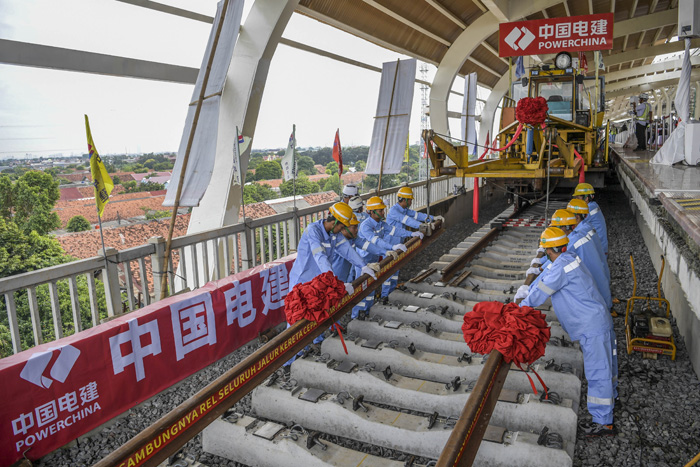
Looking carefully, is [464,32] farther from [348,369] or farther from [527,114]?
[348,369]

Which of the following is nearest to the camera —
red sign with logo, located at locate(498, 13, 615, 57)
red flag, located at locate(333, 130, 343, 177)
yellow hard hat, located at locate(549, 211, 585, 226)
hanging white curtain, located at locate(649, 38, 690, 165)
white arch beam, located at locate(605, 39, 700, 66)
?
yellow hard hat, located at locate(549, 211, 585, 226)

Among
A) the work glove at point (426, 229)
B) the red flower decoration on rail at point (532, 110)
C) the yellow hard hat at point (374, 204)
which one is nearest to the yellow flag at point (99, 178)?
the yellow hard hat at point (374, 204)

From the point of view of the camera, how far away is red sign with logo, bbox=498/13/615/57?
11641 millimetres

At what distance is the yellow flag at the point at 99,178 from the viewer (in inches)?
200

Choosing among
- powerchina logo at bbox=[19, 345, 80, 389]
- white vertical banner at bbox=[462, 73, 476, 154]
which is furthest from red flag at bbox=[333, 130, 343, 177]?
white vertical banner at bbox=[462, 73, 476, 154]

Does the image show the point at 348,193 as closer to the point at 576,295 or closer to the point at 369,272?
the point at 369,272

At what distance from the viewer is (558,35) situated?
38.7 ft

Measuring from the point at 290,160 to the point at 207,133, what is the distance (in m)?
1.78

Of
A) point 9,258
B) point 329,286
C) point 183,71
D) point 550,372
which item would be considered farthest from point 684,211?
point 9,258

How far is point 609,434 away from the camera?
13.2 ft

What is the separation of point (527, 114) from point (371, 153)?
4836 millimetres

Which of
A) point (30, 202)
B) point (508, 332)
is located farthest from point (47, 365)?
point (30, 202)

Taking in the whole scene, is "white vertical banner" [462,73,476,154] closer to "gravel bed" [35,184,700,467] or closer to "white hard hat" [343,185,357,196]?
"white hard hat" [343,185,357,196]

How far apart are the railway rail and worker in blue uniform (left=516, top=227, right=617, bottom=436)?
7.5 inches
